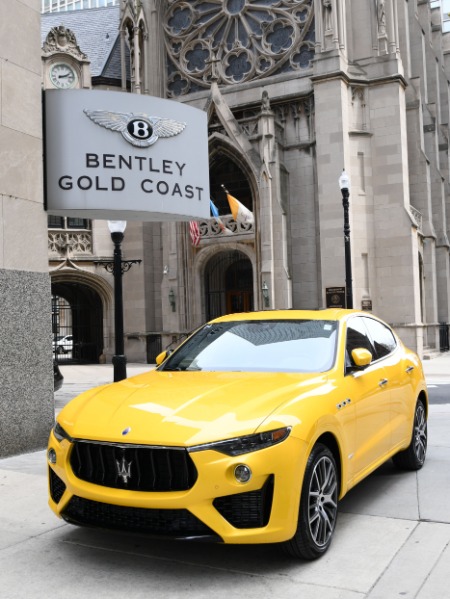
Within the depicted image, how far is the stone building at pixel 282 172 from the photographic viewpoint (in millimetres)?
25703

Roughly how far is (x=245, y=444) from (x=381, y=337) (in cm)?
291

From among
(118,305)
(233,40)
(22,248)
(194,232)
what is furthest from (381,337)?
(233,40)

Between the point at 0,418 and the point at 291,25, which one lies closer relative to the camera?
the point at 0,418

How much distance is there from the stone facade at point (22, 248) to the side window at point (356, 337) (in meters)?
4.06

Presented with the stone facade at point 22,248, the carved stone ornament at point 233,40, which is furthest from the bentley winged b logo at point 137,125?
the carved stone ornament at point 233,40

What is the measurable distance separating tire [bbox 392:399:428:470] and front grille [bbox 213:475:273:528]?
3124 millimetres

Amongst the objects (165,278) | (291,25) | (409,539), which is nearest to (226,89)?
Result: (291,25)

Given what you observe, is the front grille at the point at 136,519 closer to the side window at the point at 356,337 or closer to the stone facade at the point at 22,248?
the side window at the point at 356,337

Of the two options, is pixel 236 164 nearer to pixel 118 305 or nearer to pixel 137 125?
pixel 118 305

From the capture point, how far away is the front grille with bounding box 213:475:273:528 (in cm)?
396

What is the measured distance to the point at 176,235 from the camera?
28.6 metres

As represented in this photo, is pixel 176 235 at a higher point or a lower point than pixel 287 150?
lower

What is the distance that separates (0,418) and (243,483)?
15.1 feet

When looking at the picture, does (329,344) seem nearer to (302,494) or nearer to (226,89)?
(302,494)
